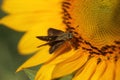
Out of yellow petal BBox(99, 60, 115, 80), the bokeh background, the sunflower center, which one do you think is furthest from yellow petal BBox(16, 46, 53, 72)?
the bokeh background

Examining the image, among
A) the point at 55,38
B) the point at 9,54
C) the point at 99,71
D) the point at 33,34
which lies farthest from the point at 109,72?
the point at 9,54

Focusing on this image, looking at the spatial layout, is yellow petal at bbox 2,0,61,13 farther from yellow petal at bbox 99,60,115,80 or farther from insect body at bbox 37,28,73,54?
yellow petal at bbox 99,60,115,80

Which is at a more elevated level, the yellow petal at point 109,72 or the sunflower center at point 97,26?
the sunflower center at point 97,26

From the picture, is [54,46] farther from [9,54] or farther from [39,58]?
[9,54]

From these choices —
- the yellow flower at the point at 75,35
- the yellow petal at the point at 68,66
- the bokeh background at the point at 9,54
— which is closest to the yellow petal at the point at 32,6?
the yellow flower at the point at 75,35

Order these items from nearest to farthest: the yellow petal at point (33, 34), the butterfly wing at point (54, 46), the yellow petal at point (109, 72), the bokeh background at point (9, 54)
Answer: the yellow petal at point (109, 72) → the butterfly wing at point (54, 46) → the yellow petal at point (33, 34) → the bokeh background at point (9, 54)

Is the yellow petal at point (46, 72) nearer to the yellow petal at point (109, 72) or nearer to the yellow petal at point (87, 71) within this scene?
the yellow petal at point (87, 71)


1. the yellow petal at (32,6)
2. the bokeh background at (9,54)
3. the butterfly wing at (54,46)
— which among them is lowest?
the bokeh background at (9,54)
